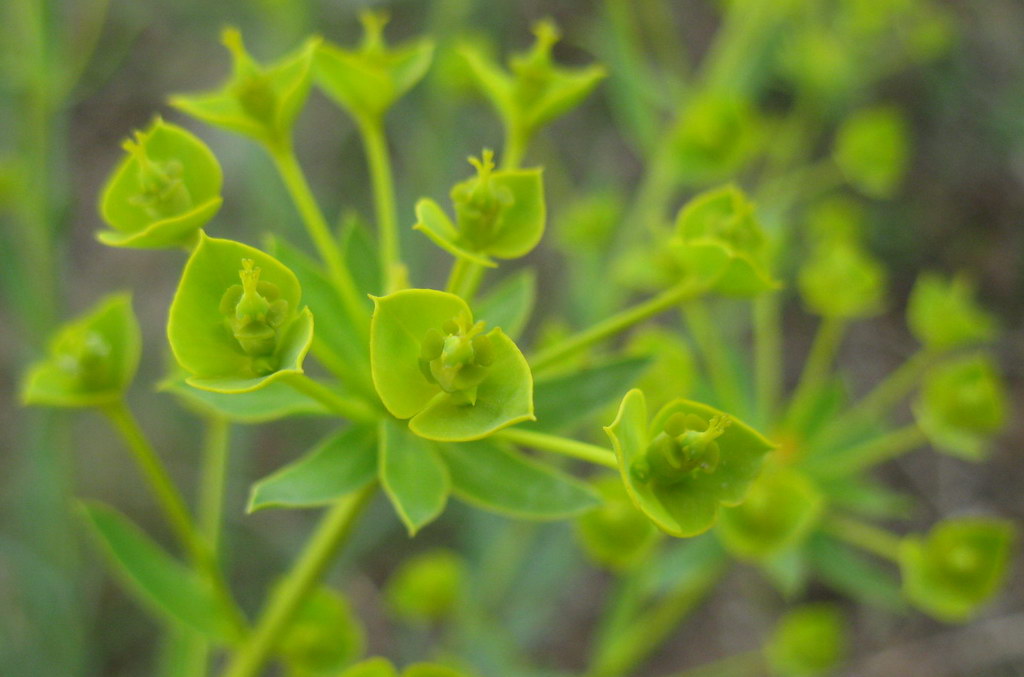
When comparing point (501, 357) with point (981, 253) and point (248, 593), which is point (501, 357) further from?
point (981, 253)

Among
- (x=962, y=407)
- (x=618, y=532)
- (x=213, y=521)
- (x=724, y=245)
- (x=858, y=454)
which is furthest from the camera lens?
(x=858, y=454)

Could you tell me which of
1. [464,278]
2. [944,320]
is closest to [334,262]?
[464,278]

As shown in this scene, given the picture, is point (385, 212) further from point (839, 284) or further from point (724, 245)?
point (839, 284)

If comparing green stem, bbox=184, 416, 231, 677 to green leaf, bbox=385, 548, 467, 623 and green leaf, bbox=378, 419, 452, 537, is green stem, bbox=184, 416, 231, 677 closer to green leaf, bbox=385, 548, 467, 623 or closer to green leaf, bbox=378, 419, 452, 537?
green leaf, bbox=378, 419, 452, 537

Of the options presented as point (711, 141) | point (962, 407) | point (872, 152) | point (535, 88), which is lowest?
point (535, 88)

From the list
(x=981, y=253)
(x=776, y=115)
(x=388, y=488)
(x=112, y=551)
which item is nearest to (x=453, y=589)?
(x=112, y=551)
